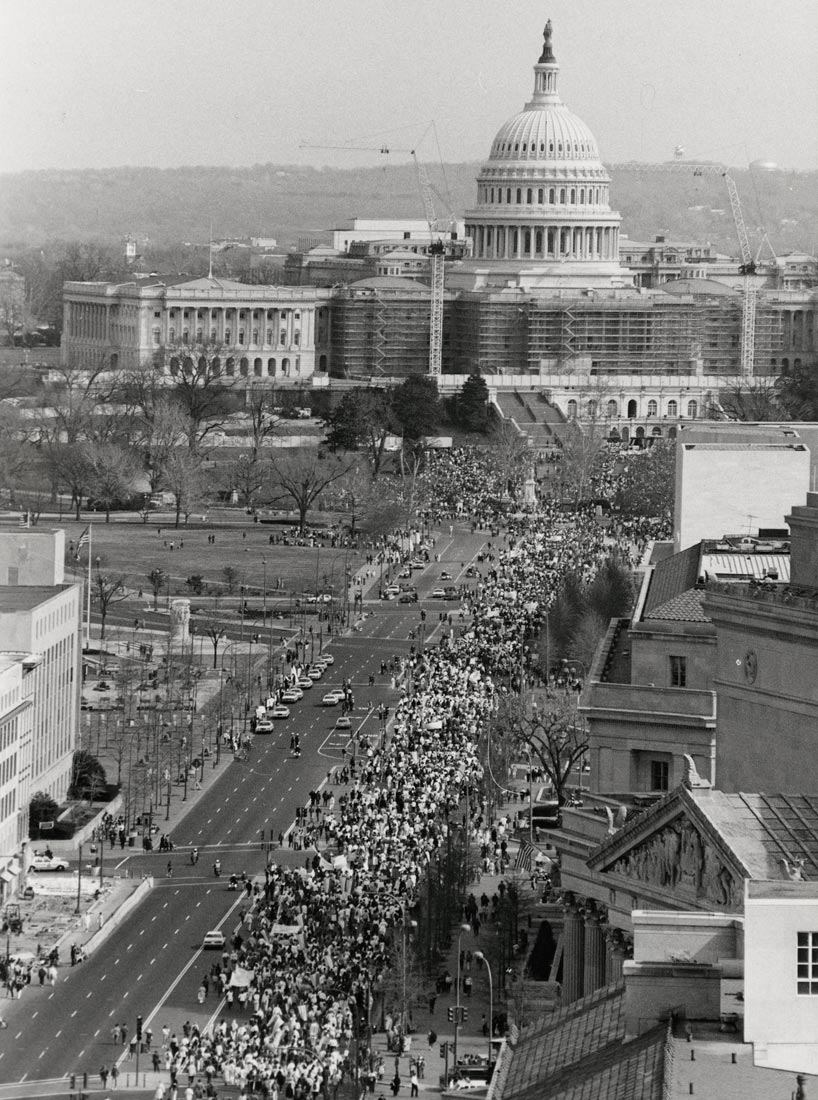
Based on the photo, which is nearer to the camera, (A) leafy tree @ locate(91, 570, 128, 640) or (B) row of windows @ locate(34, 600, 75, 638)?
(B) row of windows @ locate(34, 600, 75, 638)

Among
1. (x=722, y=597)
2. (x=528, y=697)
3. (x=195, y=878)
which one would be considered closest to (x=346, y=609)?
(x=528, y=697)

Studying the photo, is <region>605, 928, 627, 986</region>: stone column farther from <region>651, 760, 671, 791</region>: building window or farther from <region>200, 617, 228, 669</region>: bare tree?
<region>200, 617, 228, 669</region>: bare tree

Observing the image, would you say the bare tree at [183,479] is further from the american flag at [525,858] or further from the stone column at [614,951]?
the stone column at [614,951]

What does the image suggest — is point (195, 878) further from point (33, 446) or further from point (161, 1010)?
point (33, 446)

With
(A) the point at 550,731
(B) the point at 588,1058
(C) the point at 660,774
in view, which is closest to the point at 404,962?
(C) the point at 660,774

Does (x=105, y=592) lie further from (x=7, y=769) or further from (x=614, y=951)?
(x=614, y=951)

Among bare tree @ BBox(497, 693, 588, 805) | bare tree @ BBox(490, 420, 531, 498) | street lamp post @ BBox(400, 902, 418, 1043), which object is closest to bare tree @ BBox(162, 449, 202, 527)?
bare tree @ BBox(490, 420, 531, 498)

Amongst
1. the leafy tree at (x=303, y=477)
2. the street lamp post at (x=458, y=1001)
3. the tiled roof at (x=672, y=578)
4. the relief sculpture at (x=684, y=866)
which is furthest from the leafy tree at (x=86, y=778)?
the leafy tree at (x=303, y=477)
